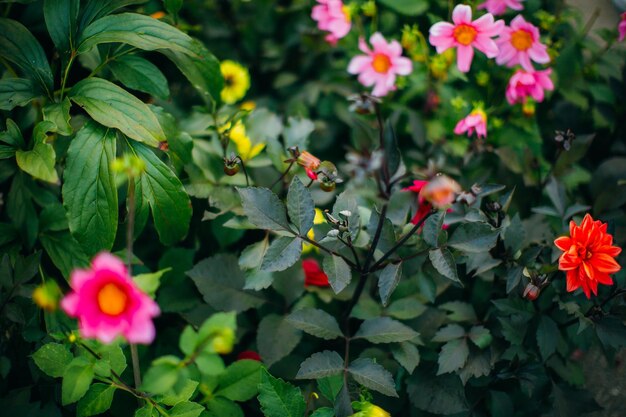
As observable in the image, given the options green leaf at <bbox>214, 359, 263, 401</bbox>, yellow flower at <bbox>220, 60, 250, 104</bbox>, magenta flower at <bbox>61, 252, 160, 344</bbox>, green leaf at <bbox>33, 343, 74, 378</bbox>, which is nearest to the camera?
magenta flower at <bbox>61, 252, 160, 344</bbox>

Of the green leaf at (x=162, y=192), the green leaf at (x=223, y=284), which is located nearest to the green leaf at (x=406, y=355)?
the green leaf at (x=223, y=284)

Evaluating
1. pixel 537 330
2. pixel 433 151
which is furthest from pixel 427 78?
pixel 537 330

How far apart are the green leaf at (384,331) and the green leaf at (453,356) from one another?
0.29 ft

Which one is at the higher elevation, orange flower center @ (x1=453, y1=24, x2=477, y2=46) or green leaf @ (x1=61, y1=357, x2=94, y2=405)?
orange flower center @ (x1=453, y1=24, x2=477, y2=46)

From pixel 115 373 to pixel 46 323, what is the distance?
0.80 feet

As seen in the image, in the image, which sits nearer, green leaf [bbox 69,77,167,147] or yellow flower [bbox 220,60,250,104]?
green leaf [bbox 69,77,167,147]

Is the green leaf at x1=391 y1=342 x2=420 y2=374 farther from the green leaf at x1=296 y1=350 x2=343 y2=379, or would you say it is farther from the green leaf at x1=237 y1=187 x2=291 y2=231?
the green leaf at x1=237 y1=187 x2=291 y2=231

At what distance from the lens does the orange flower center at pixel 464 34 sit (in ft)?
4.24

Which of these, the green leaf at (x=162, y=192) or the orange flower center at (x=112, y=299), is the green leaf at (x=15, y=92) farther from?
the orange flower center at (x=112, y=299)

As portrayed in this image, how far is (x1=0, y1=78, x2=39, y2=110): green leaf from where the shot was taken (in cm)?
103

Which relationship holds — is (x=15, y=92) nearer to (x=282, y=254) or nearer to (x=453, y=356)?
(x=282, y=254)

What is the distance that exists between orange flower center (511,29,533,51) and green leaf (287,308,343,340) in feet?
2.65

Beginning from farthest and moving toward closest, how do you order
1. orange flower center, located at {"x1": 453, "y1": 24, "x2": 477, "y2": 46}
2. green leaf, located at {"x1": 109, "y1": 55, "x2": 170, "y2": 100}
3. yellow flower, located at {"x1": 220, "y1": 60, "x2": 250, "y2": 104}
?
yellow flower, located at {"x1": 220, "y1": 60, "x2": 250, "y2": 104} → orange flower center, located at {"x1": 453, "y1": 24, "x2": 477, "y2": 46} → green leaf, located at {"x1": 109, "y1": 55, "x2": 170, "y2": 100}

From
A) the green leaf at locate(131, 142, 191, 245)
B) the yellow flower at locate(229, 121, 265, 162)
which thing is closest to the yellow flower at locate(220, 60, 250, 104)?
the yellow flower at locate(229, 121, 265, 162)
